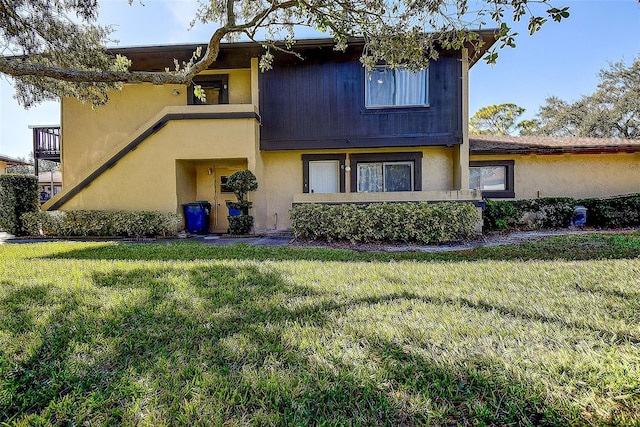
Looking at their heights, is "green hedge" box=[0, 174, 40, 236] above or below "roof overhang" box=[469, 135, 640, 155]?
below

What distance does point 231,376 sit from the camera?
6.84 feet

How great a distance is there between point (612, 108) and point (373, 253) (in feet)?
93.1

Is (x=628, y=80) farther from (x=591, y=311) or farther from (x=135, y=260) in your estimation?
(x=135, y=260)

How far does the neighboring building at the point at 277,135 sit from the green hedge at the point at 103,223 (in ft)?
1.45

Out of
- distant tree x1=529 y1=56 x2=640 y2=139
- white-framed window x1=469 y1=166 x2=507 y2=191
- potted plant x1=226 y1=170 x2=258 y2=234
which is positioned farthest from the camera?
distant tree x1=529 y1=56 x2=640 y2=139

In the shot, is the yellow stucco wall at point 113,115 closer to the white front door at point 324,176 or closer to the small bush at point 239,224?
the white front door at point 324,176

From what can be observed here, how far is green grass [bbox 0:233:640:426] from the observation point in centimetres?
179

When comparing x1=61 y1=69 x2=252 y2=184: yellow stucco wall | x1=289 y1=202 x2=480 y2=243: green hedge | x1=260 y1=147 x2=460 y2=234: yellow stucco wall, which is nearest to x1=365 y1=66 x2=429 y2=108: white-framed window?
x1=260 y1=147 x2=460 y2=234: yellow stucco wall

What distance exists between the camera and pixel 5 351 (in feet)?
8.13

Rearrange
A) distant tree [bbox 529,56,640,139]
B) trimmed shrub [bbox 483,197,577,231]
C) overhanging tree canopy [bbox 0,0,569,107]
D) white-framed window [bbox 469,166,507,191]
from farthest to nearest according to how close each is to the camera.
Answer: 1. distant tree [bbox 529,56,640,139]
2. white-framed window [bbox 469,166,507,191]
3. trimmed shrub [bbox 483,197,577,231]
4. overhanging tree canopy [bbox 0,0,569,107]

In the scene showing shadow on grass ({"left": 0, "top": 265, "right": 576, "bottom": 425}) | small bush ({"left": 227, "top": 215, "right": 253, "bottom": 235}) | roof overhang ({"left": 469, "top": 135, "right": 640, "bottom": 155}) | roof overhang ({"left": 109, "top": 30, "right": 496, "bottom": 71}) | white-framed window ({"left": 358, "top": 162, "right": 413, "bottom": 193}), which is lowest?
shadow on grass ({"left": 0, "top": 265, "right": 576, "bottom": 425})

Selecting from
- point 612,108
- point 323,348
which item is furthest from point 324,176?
point 612,108

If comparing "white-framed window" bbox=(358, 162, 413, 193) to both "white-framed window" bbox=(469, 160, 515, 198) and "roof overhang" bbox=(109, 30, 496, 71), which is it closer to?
"white-framed window" bbox=(469, 160, 515, 198)

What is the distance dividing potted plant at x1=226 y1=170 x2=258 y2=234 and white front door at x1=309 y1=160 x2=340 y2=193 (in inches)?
95.5
